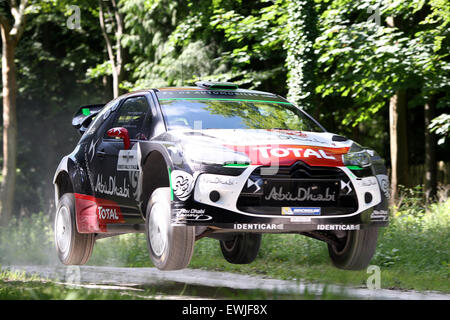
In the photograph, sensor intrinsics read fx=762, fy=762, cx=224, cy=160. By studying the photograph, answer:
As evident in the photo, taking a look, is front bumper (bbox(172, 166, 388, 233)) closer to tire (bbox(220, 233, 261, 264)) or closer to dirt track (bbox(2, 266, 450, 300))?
dirt track (bbox(2, 266, 450, 300))

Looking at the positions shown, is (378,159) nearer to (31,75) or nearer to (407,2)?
(407,2)

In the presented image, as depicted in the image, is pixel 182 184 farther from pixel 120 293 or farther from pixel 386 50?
pixel 386 50

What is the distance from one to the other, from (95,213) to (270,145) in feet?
7.83

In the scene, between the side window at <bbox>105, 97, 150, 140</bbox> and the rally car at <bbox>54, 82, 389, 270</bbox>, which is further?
the side window at <bbox>105, 97, 150, 140</bbox>

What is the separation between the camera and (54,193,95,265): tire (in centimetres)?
862

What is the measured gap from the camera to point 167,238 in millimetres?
6758

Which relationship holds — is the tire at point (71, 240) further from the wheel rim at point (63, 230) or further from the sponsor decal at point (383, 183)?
the sponsor decal at point (383, 183)

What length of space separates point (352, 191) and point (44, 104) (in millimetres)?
27278

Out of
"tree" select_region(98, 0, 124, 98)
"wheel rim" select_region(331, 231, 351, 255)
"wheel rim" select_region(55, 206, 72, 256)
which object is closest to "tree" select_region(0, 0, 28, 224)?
"tree" select_region(98, 0, 124, 98)

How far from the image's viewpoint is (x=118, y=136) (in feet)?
25.4

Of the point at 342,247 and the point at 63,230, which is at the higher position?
the point at 63,230

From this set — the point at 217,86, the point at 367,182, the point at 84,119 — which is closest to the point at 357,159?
the point at 367,182

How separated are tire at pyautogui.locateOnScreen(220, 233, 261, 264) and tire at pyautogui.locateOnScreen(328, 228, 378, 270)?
1486 mm
